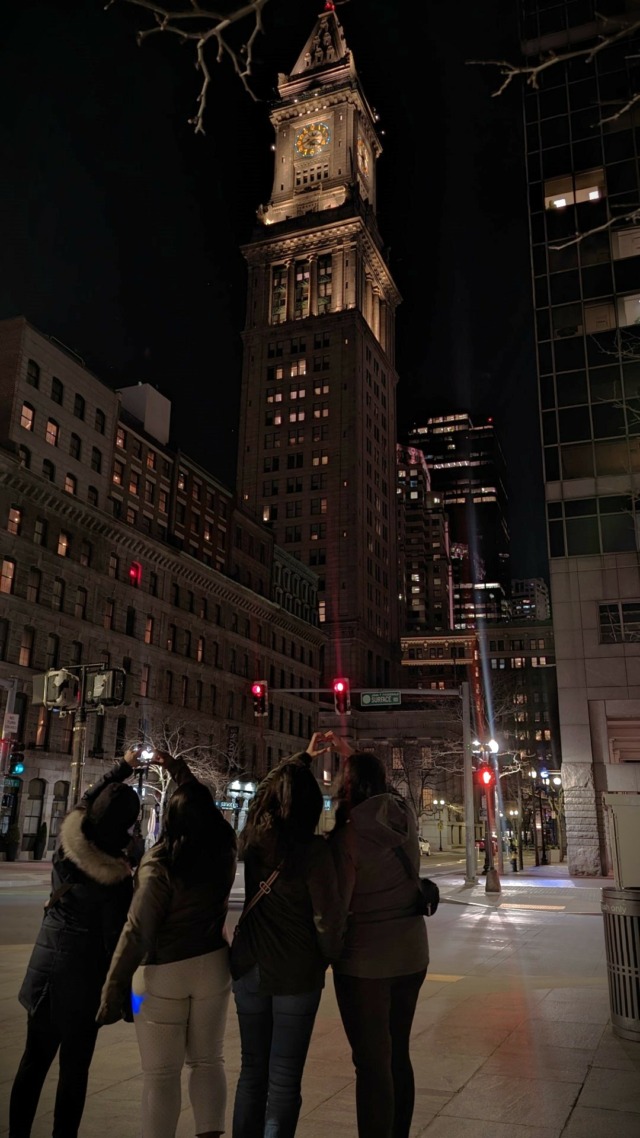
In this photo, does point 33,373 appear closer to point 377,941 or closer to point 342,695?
point 342,695

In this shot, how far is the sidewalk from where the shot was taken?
5.63 metres

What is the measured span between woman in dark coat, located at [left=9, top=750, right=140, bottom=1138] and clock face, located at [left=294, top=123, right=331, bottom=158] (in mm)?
155206

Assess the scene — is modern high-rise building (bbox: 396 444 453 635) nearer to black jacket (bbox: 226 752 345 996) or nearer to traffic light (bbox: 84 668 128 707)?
traffic light (bbox: 84 668 128 707)

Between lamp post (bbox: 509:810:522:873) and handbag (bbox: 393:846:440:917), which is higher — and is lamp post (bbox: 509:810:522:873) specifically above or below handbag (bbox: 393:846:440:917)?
below

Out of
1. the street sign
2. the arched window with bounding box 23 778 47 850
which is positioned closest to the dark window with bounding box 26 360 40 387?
the arched window with bounding box 23 778 47 850

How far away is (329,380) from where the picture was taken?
119250mm

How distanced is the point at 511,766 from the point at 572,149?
3555cm

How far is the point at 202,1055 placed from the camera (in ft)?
14.4

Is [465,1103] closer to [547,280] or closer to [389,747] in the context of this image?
[547,280]

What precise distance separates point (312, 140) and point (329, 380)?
52.9 m

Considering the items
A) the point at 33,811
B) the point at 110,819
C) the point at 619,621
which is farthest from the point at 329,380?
the point at 110,819

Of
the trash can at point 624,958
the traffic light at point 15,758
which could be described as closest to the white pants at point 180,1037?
the trash can at point 624,958

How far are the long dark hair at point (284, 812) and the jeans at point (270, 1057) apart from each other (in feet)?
2.12

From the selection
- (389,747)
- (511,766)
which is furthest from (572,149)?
(389,747)
